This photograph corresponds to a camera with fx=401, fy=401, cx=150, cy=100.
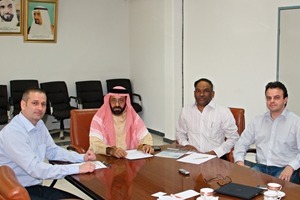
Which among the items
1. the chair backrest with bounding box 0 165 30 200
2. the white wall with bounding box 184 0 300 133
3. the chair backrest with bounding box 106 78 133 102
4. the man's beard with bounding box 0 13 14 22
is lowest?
the chair backrest with bounding box 0 165 30 200

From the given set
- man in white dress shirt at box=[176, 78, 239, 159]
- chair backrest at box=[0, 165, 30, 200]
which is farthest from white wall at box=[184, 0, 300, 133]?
chair backrest at box=[0, 165, 30, 200]

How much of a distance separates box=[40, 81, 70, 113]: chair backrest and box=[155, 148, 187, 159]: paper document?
423 cm

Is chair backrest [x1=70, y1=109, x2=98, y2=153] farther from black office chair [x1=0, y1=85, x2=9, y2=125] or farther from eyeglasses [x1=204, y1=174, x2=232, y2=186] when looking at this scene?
black office chair [x1=0, y1=85, x2=9, y2=125]

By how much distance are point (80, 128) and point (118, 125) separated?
383 mm

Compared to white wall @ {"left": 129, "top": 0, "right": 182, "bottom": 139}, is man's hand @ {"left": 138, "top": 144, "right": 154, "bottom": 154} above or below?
below

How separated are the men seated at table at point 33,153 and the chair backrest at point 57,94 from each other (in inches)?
166

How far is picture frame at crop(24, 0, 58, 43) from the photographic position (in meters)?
7.20

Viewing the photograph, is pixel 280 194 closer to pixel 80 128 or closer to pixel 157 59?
pixel 80 128

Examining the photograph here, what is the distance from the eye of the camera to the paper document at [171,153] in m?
3.02

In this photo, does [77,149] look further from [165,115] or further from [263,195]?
[165,115]

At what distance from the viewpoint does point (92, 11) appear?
777 cm

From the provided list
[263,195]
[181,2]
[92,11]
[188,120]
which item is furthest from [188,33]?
[263,195]

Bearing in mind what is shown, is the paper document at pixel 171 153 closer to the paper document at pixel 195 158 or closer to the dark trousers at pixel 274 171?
the paper document at pixel 195 158

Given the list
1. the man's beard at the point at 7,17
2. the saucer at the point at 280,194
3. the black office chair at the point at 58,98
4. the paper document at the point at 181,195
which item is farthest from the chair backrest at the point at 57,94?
the saucer at the point at 280,194
